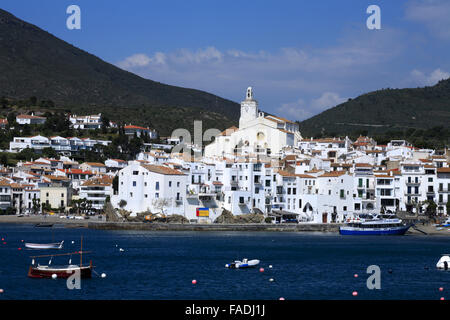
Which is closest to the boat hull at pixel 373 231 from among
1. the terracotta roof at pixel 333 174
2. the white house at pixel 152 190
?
the terracotta roof at pixel 333 174

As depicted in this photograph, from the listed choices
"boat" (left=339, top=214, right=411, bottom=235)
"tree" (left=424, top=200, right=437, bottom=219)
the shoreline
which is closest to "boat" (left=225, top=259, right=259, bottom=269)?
the shoreline

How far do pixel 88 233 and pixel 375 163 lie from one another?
40.6 m

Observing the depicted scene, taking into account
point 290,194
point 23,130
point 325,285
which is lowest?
point 325,285

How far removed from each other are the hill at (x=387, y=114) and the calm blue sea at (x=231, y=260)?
81.2m

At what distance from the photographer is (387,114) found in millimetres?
162750

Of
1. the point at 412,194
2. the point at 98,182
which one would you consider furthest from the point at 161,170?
the point at 412,194

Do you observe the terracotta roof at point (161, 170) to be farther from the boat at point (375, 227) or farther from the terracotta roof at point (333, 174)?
the boat at point (375, 227)

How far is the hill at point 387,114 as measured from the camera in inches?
6048

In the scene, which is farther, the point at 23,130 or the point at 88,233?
the point at 23,130

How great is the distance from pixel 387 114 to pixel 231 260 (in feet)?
388

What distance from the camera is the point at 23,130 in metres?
130

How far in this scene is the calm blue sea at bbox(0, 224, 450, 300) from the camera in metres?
37.4
